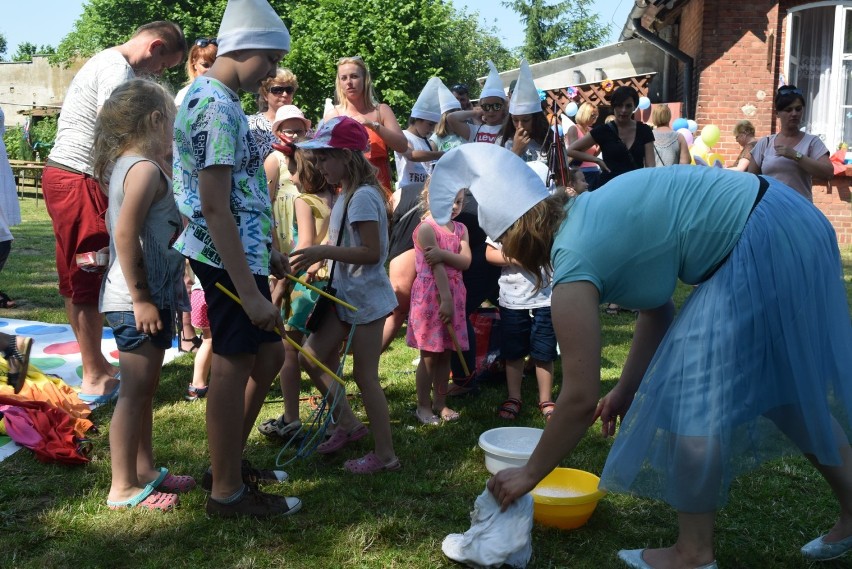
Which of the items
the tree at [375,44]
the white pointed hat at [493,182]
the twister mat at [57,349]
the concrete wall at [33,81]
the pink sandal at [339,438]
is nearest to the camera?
the white pointed hat at [493,182]

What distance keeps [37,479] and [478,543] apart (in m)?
1.94

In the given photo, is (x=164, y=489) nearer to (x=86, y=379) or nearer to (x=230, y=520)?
(x=230, y=520)

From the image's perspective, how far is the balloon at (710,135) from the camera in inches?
455

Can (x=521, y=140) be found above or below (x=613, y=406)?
above

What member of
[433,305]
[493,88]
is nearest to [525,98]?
[493,88]

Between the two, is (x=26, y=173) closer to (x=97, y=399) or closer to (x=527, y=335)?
(x=97, y=399)

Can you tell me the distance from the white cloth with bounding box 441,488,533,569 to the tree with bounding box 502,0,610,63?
5072cm

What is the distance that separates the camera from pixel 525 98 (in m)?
5.30

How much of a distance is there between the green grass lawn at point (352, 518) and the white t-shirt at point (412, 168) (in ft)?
7.53

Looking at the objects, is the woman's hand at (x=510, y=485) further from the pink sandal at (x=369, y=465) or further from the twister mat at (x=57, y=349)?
the twister mat at (x=57, y=349)

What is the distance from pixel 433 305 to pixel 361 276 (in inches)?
35.6

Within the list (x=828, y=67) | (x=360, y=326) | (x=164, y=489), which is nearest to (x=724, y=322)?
(x=360, y=326)

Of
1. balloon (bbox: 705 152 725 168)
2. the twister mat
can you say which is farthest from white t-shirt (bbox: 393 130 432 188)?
balloon (bbox: 705 152 725 168)

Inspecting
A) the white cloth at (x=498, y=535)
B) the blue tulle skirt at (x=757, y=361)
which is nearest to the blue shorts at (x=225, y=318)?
the white cloth at (x=498, y=535)
